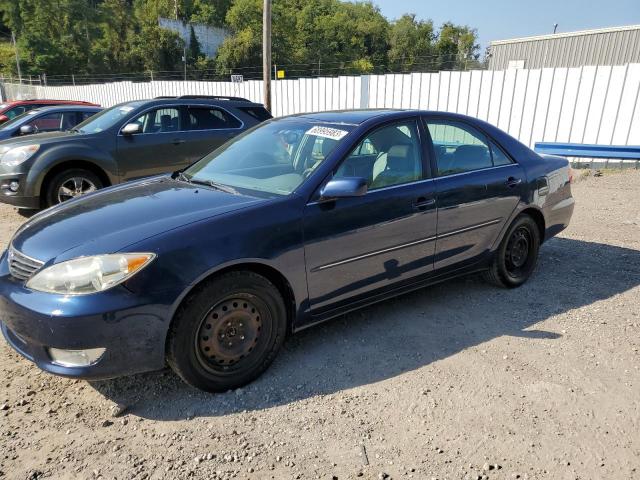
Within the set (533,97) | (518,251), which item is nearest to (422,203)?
(518,251)

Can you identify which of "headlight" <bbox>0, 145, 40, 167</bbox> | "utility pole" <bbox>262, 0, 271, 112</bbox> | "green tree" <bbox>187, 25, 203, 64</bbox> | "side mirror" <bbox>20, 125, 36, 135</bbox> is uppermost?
"green tree" <bbox>187, 25, 203, 64</bbox>

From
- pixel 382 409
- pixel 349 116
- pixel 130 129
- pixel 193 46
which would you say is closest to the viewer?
pixel 382 409

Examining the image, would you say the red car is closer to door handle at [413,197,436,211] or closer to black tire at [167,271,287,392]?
door handle at [413,197,436,211]

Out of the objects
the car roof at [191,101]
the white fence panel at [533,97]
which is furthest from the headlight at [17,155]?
the white fence panel at [533,97]

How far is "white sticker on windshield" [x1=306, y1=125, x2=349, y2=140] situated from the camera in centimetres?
341

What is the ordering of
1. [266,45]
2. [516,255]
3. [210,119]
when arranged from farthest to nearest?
1. [266,45]
2. [210,119]
3. [516,255]

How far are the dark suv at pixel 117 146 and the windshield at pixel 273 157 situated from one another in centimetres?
363

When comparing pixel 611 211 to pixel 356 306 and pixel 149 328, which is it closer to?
pixel 356 306

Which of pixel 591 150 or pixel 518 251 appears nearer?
pixel 518 251

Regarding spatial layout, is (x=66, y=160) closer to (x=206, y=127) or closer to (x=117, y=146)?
(x=117, y=146)

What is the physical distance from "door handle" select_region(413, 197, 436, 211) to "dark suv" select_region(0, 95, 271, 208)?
4975mm

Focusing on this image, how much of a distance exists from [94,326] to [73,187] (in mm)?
5088

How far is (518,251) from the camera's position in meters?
4.51

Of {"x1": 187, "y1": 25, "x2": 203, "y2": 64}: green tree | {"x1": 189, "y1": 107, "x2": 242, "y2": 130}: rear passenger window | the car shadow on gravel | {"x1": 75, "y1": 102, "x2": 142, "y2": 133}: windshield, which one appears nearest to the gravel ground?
the car shadow on gravel
